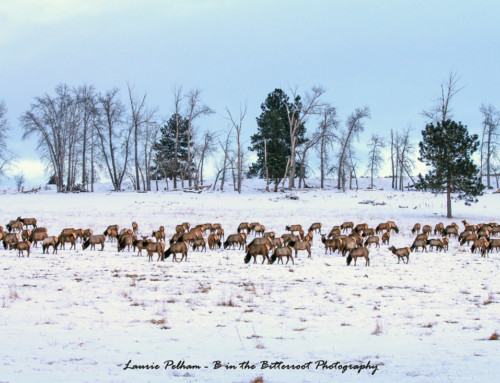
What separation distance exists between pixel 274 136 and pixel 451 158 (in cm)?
2760

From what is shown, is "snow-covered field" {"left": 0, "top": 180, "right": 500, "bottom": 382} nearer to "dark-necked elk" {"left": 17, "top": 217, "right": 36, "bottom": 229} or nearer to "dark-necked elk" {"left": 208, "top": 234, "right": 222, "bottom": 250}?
"dark-necked elk" {"left": 208, "top": 234, "right": 222, "bottom": 250}

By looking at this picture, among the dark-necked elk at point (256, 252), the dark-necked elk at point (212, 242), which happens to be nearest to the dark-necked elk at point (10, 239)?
the dark-necked elk at point (212, 242)

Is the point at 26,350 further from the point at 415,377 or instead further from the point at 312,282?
the point at 312,282

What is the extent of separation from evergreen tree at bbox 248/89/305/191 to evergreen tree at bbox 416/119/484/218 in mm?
23302

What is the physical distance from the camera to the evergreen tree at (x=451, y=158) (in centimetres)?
3669

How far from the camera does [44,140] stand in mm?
58156

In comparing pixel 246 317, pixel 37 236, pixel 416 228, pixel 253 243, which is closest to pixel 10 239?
pixel 37 236

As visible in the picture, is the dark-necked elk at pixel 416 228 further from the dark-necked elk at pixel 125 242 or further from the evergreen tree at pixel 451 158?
the dark-necked elk at pixel 125 242

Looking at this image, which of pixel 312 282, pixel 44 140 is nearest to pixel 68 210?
pixel 44 140

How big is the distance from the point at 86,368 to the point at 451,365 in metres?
5.04

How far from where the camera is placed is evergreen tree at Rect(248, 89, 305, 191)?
60.6m

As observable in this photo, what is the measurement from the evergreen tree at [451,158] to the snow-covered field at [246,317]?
1857cm

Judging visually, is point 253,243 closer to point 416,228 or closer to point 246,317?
point 246,317

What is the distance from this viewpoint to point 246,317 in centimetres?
911
